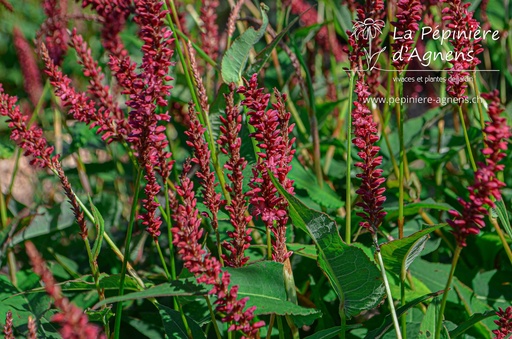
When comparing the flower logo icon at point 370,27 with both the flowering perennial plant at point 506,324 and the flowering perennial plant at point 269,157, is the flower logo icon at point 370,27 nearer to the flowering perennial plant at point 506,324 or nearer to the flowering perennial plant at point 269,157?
the flowering perennial plant at point 269,157

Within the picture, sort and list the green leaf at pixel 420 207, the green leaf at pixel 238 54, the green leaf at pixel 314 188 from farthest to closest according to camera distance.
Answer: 1. the green leaf at pixel 314 188
2. the green leaf at pixel 420 207
3. the green leaf at pixel 238 54

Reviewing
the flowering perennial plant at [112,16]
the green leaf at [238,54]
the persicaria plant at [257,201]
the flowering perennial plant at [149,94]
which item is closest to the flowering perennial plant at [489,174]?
the persicaria plant at [257,201]

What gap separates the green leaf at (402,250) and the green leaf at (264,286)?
137mm

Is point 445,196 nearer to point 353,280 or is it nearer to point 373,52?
point 373,52

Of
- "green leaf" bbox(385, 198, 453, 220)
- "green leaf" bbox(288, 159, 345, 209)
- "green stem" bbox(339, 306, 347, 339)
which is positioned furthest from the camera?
"green leaf" bbox(288, 159, 345, 209)

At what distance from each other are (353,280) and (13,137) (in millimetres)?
544

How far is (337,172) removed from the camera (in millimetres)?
1759

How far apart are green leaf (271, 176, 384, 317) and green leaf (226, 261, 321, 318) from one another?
0.06 m

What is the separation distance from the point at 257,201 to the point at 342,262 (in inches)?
6.1

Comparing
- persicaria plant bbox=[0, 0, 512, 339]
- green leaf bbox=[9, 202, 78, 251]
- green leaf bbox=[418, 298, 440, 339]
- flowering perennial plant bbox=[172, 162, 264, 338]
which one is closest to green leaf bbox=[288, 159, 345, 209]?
persicaria plant bbox=[0, 0, 512, 339]

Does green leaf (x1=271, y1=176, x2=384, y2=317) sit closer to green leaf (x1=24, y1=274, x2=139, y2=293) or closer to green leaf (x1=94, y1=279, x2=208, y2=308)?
green leaf (x1=94, y1=279, x2=208, y2=308)

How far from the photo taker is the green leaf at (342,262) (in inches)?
33.4

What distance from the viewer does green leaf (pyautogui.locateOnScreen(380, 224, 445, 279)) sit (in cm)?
86

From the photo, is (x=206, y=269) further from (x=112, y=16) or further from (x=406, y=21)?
(x=112, y=16)
